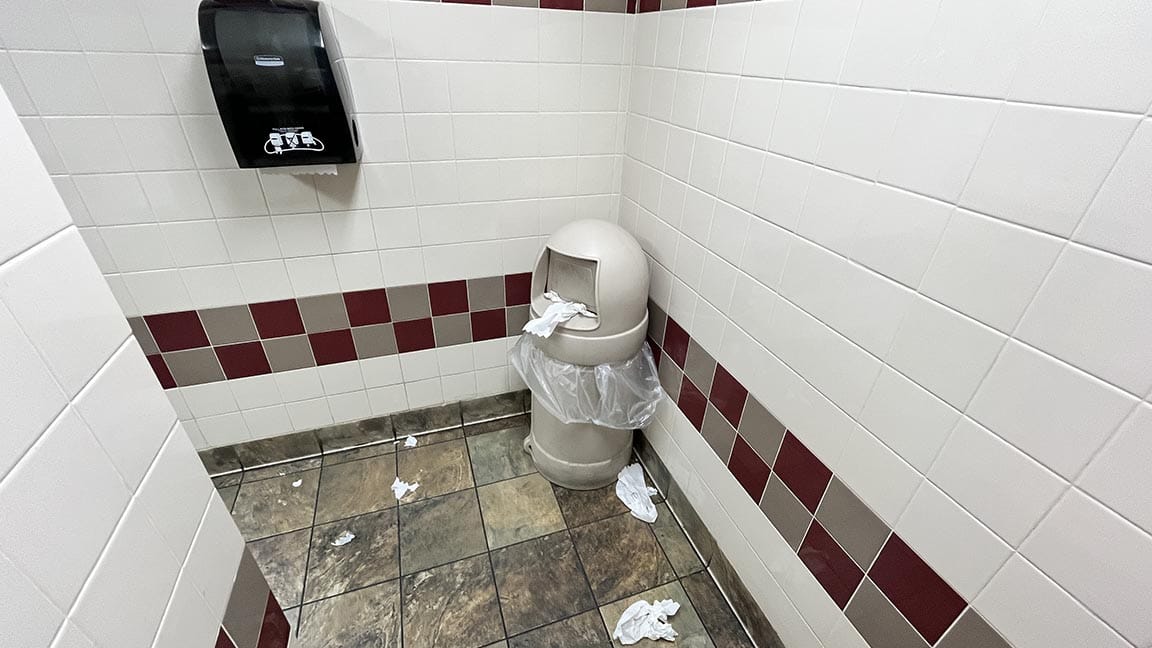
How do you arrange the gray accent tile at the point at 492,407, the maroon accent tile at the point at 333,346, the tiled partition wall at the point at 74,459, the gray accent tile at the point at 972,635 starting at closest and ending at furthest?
1. the tiled partition wall at the point at 74,459
2. the gray accent tile at the point at 972,635
3. the maroon accent tile at the point at 333,346
4. the gray accent tile at the point at 492,407

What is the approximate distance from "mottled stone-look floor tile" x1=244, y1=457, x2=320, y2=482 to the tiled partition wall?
3.97 ft

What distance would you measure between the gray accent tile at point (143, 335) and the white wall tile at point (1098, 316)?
209cm

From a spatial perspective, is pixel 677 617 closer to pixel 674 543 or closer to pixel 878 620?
pixel 674 543

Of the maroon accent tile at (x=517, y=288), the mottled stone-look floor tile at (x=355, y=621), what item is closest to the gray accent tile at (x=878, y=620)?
the mottled stone-look floor tile at (x=355, y=621)

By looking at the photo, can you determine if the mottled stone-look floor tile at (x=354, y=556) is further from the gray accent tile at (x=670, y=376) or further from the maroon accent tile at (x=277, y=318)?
the gray accent tile at (x=670, y=376)

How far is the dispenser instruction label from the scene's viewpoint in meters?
1.16

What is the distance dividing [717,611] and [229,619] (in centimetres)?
123

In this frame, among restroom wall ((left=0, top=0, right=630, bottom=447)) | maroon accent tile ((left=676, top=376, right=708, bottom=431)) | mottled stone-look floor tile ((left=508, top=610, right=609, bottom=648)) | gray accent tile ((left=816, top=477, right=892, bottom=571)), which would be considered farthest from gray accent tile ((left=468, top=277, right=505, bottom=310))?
gray accent tile ((left=816, top=477, right=892, bottom=571))

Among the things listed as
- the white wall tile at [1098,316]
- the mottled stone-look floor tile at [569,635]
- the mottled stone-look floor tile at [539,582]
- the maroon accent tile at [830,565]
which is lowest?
the mottled stone-look floor tile at [569,635]

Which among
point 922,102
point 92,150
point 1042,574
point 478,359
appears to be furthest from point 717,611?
point 92,150

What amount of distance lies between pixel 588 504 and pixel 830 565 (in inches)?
33.6

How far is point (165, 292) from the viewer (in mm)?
1396

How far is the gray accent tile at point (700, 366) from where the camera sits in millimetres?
1344

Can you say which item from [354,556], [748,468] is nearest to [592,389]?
[748,468]
